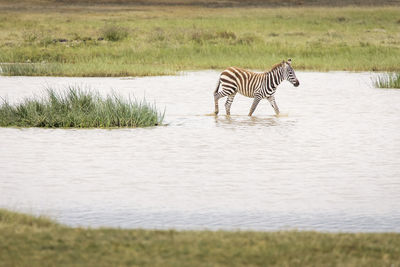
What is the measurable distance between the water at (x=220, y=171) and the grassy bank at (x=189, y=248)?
1258mm

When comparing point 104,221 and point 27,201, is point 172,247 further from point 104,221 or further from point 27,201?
point 27,201

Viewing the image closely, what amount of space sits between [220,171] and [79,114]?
21.8ft

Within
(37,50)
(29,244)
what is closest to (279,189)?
(29,244)

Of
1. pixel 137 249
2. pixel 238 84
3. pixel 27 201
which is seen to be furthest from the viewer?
pixel 238 84

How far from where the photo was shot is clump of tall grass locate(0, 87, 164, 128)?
19125 mm

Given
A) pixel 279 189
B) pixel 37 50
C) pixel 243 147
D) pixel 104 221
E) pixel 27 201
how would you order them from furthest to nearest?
pixel 37 50 → pixel 243 147 → pixel 279 189 → pixel 27 201 → pixel 104 221

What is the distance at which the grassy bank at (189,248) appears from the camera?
7043 millimetres

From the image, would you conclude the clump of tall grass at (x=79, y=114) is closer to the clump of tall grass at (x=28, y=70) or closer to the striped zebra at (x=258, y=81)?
the striped zebra at (x=258, y=81)

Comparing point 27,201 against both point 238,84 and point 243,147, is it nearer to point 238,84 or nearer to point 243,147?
point 243,147

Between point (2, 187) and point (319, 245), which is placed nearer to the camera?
point (319, 245)

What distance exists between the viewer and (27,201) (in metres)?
10.8

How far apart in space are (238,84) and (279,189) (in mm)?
9806

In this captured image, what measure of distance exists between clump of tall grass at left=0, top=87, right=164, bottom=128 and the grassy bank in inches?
426

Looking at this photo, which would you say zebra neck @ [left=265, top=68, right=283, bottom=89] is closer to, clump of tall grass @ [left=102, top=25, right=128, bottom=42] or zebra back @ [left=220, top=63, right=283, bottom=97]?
zebra back @ [left=220, top=63, right=283, bottom=97]
